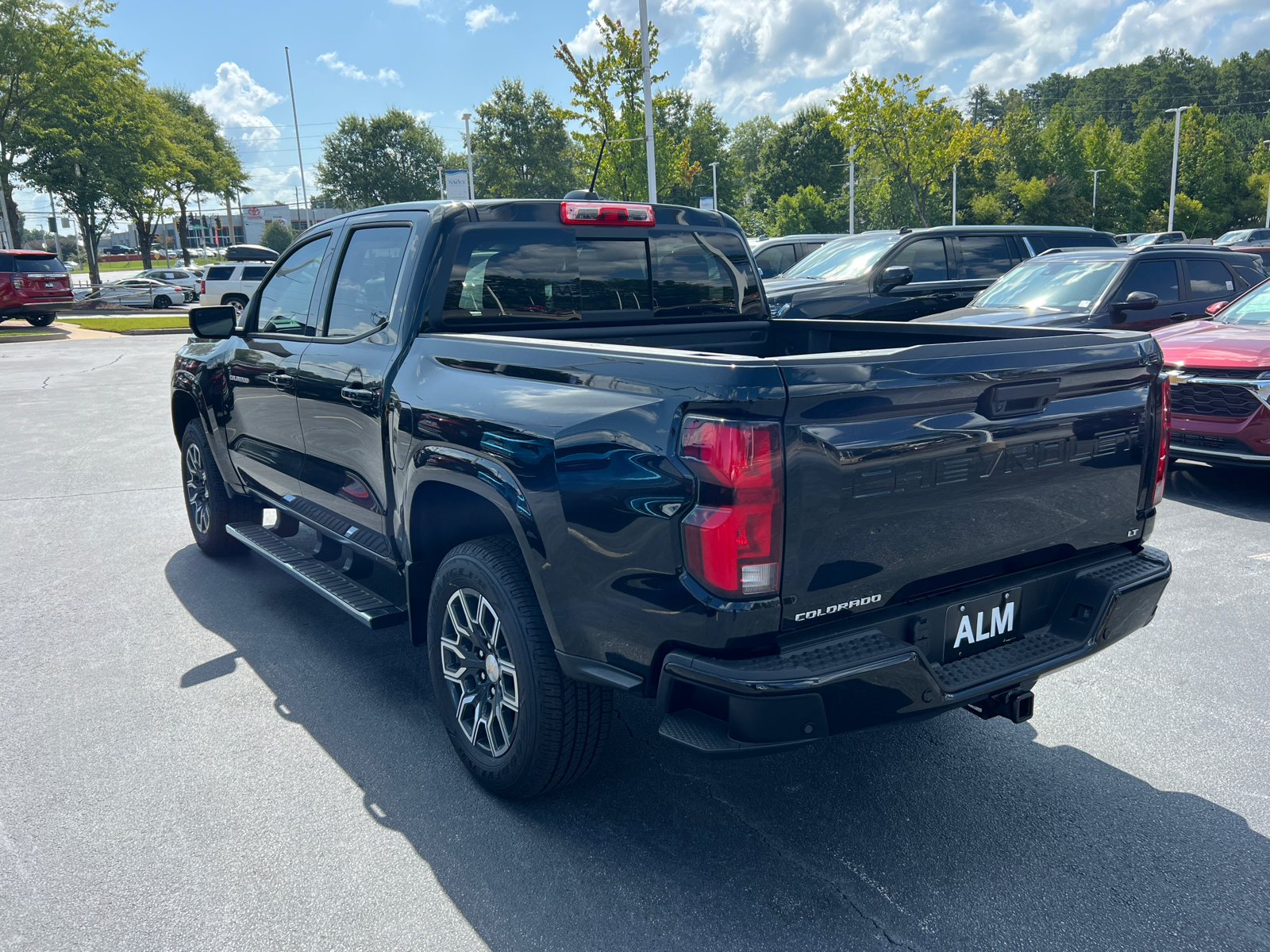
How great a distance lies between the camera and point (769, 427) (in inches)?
88.8

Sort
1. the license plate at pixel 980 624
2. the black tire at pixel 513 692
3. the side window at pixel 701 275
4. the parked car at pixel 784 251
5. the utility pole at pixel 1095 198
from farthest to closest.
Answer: the utility pole at pixel 1095 198, the parked car at pixel 784 251, the side window at pixel 701 275, the black tire at pixel 513 692, the license plate at pixel 980 624

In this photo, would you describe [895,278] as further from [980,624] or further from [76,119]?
[76,119]

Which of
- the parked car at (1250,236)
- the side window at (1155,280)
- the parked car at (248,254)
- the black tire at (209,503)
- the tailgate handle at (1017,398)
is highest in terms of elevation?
the parked car at (248,254)

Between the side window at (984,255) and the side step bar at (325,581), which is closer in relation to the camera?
the side step bar at (325,581)

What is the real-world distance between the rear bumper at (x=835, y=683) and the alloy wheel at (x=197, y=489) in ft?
14.7

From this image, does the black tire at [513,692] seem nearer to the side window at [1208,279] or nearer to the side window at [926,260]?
the side window at [1208,279]

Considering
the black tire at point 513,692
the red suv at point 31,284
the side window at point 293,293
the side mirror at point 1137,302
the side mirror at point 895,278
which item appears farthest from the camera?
the red suv at point 31,284

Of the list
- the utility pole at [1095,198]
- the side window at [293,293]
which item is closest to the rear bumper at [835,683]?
the side window at [293,293]

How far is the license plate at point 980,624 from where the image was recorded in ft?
8.82

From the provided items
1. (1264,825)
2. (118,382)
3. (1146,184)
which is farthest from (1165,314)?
(1146,184)

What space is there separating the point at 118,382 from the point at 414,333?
13.3 metres

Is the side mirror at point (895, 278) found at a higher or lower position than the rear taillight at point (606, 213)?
lower

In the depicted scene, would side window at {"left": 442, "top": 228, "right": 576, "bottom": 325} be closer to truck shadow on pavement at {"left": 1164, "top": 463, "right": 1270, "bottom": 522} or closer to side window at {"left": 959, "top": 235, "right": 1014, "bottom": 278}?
truck shadow on pavement at {"left": 1164, "top": 463, "right": 1270, "bottom": 522}

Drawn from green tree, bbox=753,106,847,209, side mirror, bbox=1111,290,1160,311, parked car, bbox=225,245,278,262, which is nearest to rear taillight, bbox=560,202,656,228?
side mirror, bbox=1111,290,1160,311
